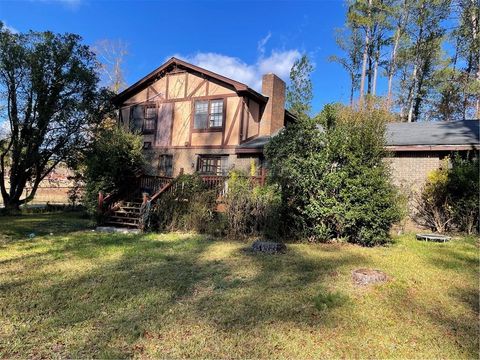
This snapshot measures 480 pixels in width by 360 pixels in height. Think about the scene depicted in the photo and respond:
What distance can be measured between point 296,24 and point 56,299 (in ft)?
57.0

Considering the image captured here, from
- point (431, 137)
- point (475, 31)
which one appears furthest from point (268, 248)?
point (475, 31)

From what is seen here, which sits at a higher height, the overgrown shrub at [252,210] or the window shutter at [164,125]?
the window shutter at [164,125]

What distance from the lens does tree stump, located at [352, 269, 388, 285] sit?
5.50 metres

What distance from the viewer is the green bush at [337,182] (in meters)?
8.52

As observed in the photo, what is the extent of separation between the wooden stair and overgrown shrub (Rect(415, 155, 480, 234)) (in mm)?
9398

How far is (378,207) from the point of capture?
8.51 meters

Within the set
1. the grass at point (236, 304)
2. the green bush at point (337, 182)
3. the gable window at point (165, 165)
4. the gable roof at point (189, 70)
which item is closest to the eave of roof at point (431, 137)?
the green bush at point (337, 182)

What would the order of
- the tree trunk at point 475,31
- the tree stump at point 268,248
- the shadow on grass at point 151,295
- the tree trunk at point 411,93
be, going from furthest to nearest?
the tree trunk at point 411,93, the tree trunk at point 475,31, the tree stump at point 268,248, the shadow on grass at point 151,295

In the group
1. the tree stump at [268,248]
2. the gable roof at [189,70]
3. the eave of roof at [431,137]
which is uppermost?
the gable roof at [189,70]

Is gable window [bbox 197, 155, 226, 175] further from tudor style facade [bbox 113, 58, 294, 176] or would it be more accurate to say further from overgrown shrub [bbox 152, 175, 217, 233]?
overgrown shrub [bbox 152, 175, 217, 233]

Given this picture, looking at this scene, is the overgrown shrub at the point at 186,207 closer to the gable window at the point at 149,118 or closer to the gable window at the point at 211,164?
the gable window at the point at 211,164

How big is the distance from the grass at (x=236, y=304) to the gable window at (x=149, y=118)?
11217 mm

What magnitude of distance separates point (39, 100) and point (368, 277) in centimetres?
1695

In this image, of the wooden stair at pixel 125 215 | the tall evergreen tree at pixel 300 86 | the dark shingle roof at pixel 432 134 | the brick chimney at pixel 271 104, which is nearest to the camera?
the dark shingle roof at pixel 432 134
